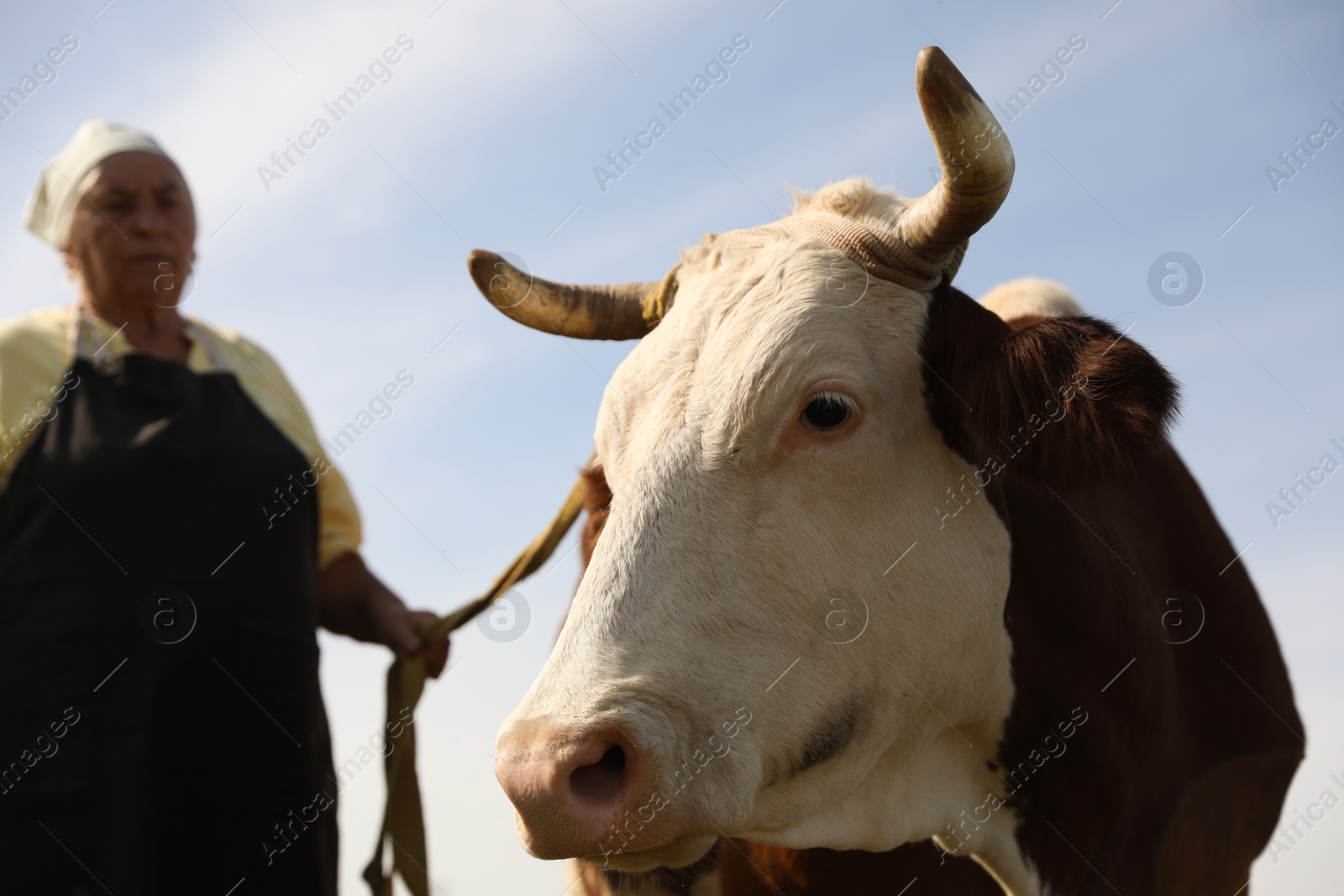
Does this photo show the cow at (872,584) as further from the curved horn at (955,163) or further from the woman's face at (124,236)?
the woman's face at (124,236)

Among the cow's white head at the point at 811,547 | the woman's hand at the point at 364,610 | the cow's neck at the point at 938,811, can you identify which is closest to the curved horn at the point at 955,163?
the cow's white head at the point at 811,547

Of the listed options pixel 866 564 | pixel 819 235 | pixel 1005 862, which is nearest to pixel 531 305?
pixel 819 235

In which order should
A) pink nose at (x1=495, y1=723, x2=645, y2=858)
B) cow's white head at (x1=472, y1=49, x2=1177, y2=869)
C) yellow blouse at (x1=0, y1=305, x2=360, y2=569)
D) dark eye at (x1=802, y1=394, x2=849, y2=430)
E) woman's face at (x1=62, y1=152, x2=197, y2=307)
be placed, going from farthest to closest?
1. woman's face at (x1=62, y1=152, x2=197, y2=307)
2. yellow blouse at (x1=0, y1=305, x2=360, y2=569)
3. dark eye at (x1=802, y1=394, x2=849, y2=430)
4. cow's white head at (x1=472, y1=49, x2=1177, y2=869)
5. pink nose at (x1=495, y1=723, x2=645, y2=858)

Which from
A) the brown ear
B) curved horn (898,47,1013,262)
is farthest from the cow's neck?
curved horn (898,47,1013,262)

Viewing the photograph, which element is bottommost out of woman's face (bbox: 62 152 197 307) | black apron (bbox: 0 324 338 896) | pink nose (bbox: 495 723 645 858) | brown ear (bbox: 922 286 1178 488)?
black apron (bbox: 0 324 338 896)

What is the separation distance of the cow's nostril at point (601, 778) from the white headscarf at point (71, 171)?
7.36ft

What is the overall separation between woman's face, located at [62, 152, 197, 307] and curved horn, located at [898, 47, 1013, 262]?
6.70 feet

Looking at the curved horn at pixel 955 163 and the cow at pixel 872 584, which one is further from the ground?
the curved horn at pixel 955 163

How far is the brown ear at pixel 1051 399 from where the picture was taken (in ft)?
8.31

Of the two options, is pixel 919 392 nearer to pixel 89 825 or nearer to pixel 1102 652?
pixel 1102 652

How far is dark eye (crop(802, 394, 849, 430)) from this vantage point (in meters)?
2.51

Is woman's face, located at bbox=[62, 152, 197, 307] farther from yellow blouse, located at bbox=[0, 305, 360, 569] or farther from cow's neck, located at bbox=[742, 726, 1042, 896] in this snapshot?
cow's neck, located at bbox=[742, 726, 1042, 896]

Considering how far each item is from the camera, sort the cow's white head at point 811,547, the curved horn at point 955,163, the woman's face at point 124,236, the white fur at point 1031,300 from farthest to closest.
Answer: the white fur at point 1031,300 < the woman's face at point 124,236 < the curved horn at point 955,163 < the cow's white head at point 811,547

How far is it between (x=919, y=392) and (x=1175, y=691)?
4.04ft
